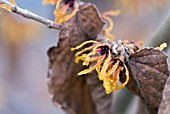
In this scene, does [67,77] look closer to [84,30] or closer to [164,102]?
[84,30]

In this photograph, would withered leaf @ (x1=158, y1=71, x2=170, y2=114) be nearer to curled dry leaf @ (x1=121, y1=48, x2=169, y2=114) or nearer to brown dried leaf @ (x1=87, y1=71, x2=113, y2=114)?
curled dry leaf @ (x1=121, y1=48, x2=169, y2=114)

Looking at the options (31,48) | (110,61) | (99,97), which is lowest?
(110,61)

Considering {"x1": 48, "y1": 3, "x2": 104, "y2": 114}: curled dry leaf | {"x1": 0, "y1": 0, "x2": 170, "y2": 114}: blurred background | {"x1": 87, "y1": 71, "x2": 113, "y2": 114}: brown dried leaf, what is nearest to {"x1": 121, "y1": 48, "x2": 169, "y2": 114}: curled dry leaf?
{"x1": 48, "y1": 3, "x2": 104, "y2": 114}: curled dry leaf

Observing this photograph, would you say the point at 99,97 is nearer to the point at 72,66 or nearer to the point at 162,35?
the point at 72,66

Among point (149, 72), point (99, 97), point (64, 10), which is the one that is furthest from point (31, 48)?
point (149, 72)

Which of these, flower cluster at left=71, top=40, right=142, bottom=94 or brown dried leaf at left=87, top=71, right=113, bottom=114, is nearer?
flower cluster at left=71, top=40, right=142, bottom=94

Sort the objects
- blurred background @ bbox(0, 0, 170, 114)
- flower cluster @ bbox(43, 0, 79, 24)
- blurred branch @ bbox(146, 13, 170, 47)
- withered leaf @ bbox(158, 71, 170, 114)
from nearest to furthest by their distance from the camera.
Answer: withered leaf @ bbox(158, 71, 170, 114)
flower cluster @ bbox(43, 0, 79, 24)
blurred branch @ bbox(146, 13, 170, 47)
blurred background @ bbox(0, 0, 170, 114)

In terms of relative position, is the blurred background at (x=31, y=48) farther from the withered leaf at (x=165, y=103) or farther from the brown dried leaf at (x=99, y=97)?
the withered leaf at (x=165, y=103)
